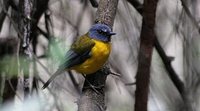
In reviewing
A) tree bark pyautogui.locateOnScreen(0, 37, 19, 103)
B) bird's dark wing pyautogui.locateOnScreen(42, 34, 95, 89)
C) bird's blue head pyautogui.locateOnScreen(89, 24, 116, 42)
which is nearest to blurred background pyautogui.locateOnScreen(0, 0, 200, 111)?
tree bark pyautogui.locateOnScreen(0, 37, 19, 103)

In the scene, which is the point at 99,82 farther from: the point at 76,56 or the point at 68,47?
the point at 68,47

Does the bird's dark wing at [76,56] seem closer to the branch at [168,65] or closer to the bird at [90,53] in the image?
the bird at [90,53]

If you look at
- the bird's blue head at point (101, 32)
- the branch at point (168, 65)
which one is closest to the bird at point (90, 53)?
the bird's blue head at point (101, 32)

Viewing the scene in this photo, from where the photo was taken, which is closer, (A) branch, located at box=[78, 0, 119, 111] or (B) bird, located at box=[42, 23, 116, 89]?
(A) branch, located at box=[78, 0, 119, 111]

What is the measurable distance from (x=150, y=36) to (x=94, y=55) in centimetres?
40

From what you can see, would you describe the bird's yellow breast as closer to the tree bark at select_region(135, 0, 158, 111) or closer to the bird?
the bird

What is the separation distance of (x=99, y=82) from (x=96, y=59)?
166 mm

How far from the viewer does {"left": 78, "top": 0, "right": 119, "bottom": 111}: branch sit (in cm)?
243

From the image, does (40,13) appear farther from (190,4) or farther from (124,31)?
(190,4)

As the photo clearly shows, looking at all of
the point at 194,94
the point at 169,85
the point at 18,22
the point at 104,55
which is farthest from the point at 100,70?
the point at 169,85

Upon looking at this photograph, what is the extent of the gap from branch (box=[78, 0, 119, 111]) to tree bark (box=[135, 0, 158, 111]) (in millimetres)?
201

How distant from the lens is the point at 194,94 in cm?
359

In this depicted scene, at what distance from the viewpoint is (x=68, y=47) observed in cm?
379

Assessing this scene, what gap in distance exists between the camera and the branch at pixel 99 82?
2.43 m
